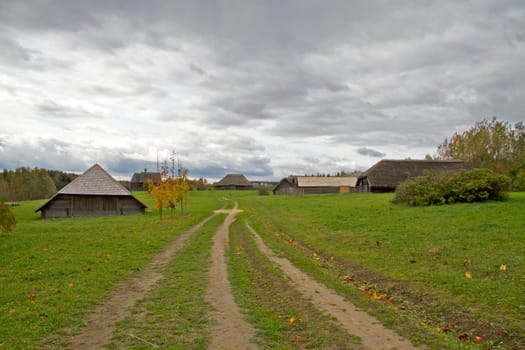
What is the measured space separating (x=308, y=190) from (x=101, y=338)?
6538 centimetres

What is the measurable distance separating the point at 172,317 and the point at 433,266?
26.1 ft

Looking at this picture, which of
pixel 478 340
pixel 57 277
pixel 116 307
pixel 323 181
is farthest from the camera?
pixel 323 181

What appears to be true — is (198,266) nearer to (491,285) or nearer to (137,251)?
(137,251)

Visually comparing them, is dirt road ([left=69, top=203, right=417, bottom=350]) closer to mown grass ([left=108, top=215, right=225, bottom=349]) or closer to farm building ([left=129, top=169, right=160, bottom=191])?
mown grass ([left=108, top=215, right=225, bottom=349])

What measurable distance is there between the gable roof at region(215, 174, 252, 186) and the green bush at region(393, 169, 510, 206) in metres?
89.1

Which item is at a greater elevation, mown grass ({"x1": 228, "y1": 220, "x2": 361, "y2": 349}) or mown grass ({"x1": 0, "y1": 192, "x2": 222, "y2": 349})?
mown grass ({"x1": 0, "y1": 192, "x2": 222, "y2": 349})

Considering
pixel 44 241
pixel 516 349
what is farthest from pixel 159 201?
pixel 516 349

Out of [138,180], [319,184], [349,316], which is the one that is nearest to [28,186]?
[138,180]

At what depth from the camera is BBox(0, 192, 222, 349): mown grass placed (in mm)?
6996

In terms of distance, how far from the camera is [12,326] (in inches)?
278

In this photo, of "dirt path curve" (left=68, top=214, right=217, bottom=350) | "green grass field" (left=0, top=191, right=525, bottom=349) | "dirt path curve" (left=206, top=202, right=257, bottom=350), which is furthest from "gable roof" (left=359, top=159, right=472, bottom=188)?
"dirt path curve" (left=206, top=202, right=257, bottom=350)

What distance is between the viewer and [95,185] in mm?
42375

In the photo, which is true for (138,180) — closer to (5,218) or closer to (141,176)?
(141,176)

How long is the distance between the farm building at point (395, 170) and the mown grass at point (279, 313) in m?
46.8
